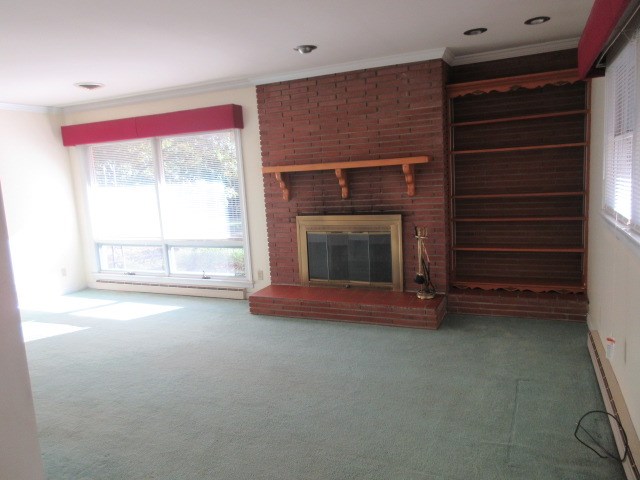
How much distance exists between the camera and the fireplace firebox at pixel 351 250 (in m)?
4.68

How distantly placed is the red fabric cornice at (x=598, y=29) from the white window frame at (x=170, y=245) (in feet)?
11.3

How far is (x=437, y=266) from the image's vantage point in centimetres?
452

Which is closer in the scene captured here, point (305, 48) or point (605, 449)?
point (605, 449)

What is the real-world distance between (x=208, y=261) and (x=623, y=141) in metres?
4.51

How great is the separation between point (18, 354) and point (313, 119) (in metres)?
3.84

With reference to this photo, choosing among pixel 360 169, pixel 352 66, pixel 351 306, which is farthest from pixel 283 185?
pixel 351 306

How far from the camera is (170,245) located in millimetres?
6035

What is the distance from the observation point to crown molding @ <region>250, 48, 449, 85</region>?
4.23 meters

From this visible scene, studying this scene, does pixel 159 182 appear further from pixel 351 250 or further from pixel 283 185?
pixel 351 250

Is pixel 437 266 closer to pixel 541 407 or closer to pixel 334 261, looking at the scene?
pixel 334 261

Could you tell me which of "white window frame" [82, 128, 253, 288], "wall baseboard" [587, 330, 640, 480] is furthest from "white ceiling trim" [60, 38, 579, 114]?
"wall baseboard" [587, 330, 640, 480]

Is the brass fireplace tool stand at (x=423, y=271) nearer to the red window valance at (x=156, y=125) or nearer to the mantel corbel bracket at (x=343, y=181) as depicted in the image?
the mantel corbel bracket at (x=343, y=181)

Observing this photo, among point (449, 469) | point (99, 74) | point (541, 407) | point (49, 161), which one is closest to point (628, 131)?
point (541, 407)

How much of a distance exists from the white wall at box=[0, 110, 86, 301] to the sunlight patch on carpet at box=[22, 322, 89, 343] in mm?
1191
